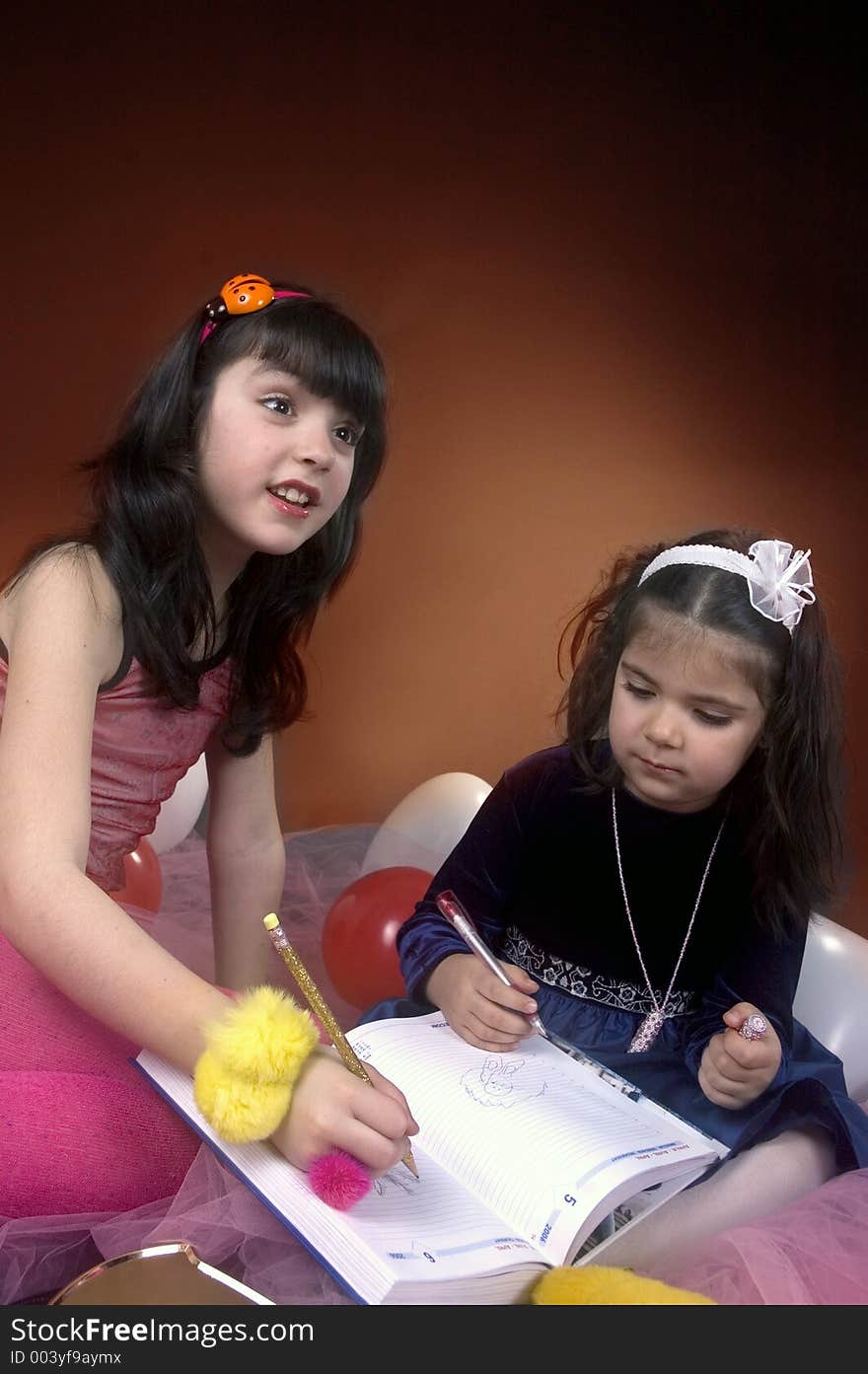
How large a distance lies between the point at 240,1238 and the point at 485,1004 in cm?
31

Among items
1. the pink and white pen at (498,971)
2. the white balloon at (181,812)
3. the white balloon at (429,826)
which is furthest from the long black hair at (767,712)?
the white balloon at (181,812)

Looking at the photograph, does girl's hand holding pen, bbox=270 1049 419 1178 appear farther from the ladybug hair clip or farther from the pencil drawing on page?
the ladybug hair clip

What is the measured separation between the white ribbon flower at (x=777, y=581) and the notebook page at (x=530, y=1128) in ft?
1.45

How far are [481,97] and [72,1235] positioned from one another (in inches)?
72.7

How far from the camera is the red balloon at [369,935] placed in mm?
1416

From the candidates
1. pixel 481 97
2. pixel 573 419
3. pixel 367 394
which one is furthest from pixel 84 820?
pixel 481 97

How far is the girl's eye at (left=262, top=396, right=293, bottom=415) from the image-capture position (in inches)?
40.8

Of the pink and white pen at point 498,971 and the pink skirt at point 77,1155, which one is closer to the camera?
the pink skirt at point 77,1155

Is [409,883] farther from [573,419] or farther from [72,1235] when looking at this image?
[573,419]

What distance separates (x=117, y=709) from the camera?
108cm

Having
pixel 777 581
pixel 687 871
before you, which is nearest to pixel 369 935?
pixel 687 871

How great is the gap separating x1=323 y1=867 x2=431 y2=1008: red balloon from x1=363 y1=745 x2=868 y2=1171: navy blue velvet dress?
20cm

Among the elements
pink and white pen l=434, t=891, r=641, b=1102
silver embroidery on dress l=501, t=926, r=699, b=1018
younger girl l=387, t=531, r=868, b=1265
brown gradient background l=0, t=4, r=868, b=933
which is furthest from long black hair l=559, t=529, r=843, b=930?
brown gradient background l=0, t=4, r=868, b=933

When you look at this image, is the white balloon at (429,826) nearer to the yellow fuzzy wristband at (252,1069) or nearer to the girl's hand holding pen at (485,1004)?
the girl's hand holding pen at (485,1004)
